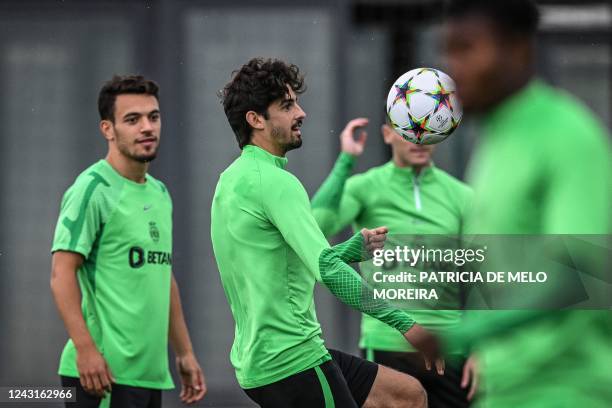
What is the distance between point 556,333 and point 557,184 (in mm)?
335

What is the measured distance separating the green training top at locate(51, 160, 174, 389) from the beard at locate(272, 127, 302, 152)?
120 centimetres

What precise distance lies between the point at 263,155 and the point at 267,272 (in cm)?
49

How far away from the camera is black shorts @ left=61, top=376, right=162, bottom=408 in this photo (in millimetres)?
5559

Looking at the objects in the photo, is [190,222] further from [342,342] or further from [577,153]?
[577,153]

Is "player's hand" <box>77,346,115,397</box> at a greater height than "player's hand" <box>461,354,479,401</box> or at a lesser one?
greater

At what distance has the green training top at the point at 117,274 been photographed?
561 centimetres

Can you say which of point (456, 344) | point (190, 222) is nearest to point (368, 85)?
point (190, 222)

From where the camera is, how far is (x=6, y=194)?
9.65 meters

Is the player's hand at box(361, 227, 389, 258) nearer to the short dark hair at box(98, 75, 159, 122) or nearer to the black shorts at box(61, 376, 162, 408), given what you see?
the black shorts at box(61, 376, 162, 408)

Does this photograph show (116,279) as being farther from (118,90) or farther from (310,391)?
(310,391)

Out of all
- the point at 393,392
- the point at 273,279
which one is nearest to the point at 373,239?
the point at 273,279

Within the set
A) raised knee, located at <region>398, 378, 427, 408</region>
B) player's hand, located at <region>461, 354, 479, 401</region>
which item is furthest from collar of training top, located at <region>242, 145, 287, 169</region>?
player's hand, located at <region>461, 354, 479, 401</region>

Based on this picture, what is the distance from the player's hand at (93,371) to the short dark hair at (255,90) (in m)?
1.30

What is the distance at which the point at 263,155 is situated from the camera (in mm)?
4711
